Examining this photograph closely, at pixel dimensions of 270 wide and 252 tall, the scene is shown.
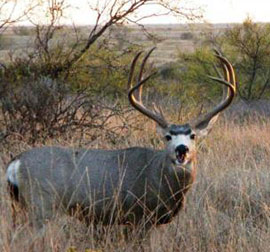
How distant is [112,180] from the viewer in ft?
19.3

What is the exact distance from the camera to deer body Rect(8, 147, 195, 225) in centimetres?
562

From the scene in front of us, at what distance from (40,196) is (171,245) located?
1.16 m

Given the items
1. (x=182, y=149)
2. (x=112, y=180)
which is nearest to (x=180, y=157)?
(x=182, y=149)

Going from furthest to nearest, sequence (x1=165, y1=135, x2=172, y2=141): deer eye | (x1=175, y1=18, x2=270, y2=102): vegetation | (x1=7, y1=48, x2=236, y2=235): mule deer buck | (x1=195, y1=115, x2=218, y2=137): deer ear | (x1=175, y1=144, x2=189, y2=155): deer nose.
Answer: (x1=175, y1=18, x2=270, y2=102): vegetation
(x1=195, y1=115, x2=218, y2=137): deer ear
(x1=165, y1=135, x2=172, y2=141): deer eye
(x1=7, y1=48, x2=236, y2=235): mule deer buck
(x1=175, y1=144, x2=189, y2=155): deer nose

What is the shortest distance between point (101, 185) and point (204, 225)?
1006mm

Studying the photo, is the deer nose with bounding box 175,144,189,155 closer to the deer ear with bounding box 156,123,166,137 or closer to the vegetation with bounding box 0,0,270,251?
the deer ear with bounding box 156,123,166,137

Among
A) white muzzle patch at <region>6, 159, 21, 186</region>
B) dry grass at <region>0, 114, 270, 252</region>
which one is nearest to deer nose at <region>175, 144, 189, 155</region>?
dry grass at <region>0, 114, 270, 252</region>

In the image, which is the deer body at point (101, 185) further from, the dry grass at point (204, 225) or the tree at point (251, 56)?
the tree at point (251, 56)

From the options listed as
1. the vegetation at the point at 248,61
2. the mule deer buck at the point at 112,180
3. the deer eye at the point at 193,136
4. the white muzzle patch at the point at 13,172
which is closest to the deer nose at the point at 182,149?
the mule deer buck at the point at 112,180

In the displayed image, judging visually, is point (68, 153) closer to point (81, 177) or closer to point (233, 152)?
point (81, 177)

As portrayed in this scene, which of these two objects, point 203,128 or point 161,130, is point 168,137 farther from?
point 203,128

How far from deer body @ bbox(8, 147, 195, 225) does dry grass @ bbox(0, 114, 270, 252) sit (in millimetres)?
159

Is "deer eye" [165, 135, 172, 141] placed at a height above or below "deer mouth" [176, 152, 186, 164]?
above

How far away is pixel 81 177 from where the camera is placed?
5812 millimetres
